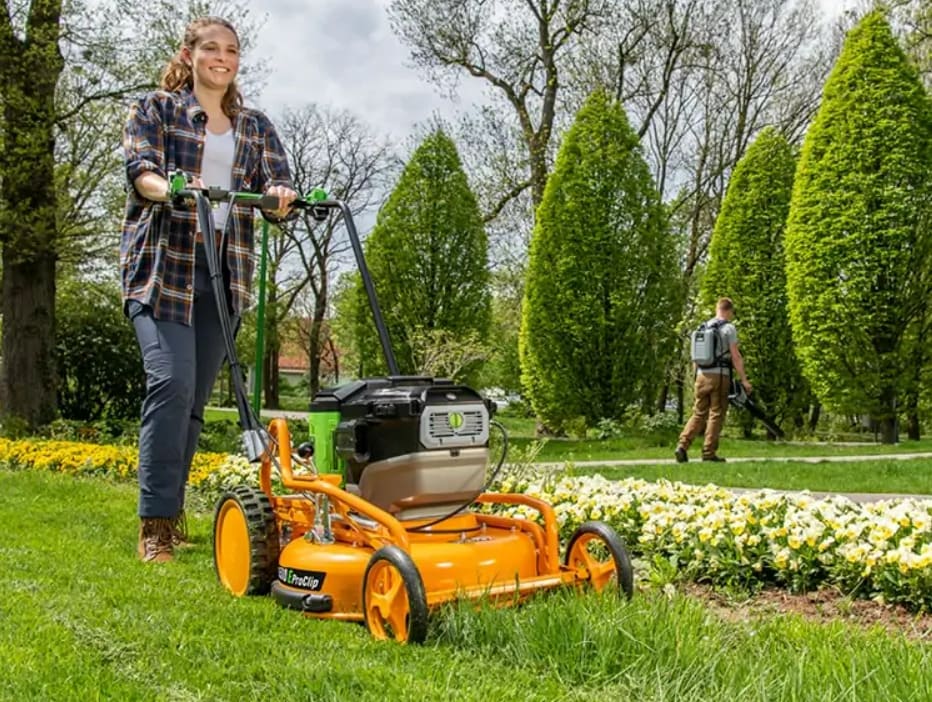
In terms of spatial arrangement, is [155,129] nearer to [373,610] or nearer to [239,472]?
[373,610]

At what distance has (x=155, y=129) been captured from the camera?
3906 mm

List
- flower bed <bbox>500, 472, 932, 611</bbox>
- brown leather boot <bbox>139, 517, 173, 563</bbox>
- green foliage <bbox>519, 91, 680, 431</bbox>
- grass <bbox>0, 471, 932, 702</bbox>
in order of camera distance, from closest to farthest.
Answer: grass <bbox>0, 471, 932, 702</bbox>
flower bed <bbox>500, 472, 932, 611</bbox>
brown leather boot <bbox>139, 517, 173, 563</bbox>
green foliage <bbox>519, 91, 680, 431</bbox>

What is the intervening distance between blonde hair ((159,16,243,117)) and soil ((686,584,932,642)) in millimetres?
2788

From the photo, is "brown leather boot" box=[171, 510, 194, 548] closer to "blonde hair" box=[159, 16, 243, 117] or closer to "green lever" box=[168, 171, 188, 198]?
"green lever" box=[168, 171, 188, 198]

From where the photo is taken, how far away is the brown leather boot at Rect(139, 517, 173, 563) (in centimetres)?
394

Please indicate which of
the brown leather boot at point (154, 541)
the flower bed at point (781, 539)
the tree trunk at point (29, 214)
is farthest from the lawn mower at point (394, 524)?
the tree trunk at point (29, 214)

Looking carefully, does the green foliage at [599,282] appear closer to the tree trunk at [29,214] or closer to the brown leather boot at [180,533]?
the tree trunk at [29,214]

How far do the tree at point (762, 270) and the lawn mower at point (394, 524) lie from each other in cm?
1272

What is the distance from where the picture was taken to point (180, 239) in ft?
13.0

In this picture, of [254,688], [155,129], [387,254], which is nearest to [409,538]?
[254,688]

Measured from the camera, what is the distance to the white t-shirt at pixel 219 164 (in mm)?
4066

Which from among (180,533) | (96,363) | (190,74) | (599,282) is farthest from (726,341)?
(96,363)

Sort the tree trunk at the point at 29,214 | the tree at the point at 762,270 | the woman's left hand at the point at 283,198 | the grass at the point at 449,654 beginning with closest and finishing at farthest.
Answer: the grass at the point at 449,654 < the woman's left hand at the point at 283,198 < the tree trunk at the point at 29,214 < the tree at the point at 762,270

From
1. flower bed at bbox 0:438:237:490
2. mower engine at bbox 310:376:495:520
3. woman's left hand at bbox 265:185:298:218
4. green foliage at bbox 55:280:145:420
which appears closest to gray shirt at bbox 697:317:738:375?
flower bed at bbox 0:438:237:490
